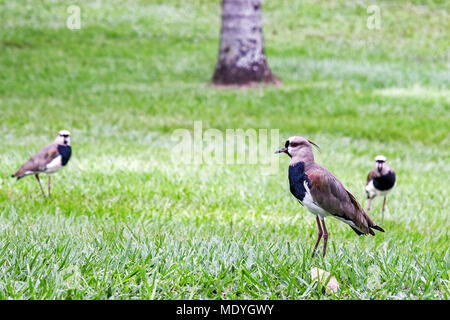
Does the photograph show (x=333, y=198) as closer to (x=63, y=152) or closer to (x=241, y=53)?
(x=63, y=152)

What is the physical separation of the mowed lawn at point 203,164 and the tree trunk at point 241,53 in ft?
2.16

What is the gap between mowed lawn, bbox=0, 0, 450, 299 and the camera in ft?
12.4

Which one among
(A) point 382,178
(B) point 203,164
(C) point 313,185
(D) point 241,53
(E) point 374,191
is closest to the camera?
(C) point 313,185

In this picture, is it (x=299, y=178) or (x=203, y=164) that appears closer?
(x=299, y=178)

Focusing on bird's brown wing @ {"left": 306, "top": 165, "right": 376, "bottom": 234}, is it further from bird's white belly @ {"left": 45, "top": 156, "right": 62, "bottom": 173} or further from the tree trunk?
the tree trunk

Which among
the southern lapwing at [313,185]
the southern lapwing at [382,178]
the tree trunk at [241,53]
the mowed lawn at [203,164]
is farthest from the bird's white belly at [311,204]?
the tree trunk at [241,53]

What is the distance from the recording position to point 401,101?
1442 cm

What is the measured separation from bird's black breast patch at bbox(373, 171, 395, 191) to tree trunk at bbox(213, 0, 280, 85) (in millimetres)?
10554

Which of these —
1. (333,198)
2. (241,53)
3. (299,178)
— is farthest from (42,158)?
(241,53)

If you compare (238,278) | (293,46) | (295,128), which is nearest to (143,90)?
(295,128)

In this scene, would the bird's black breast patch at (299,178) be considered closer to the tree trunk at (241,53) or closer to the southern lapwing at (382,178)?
→ the southern lapwing at (382,178)

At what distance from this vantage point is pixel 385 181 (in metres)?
5.78

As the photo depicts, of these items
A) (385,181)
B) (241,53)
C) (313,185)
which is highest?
(241,53)

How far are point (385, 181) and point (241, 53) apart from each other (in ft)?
35.4
